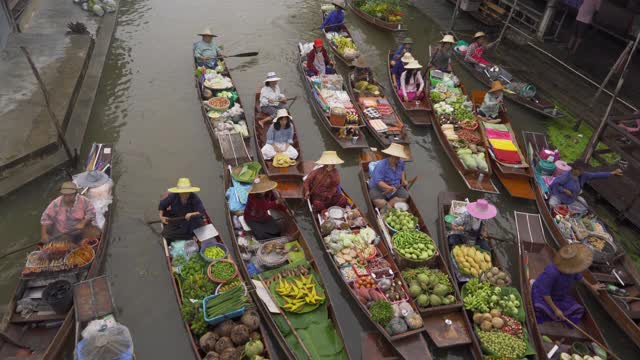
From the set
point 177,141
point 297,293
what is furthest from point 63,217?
point 177,141

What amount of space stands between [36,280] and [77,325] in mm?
1501

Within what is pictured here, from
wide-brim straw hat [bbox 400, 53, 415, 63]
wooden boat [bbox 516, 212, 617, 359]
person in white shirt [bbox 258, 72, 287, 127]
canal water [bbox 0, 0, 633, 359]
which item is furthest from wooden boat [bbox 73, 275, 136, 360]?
wide-brim straw hat [bbox 400, 53, 415, 63]

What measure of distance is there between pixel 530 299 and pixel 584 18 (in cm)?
1426

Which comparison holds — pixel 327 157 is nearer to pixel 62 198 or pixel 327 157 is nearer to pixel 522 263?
pixel 522 263

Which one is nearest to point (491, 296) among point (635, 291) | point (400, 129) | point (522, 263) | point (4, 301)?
point (522, 263)

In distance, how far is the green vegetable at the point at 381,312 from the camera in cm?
729

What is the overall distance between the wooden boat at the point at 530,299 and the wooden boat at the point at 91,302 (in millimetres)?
7658

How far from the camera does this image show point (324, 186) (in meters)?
9.47

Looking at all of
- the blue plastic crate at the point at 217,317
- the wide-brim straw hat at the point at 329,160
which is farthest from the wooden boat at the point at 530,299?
the blue plastic crate at the point at 217,317

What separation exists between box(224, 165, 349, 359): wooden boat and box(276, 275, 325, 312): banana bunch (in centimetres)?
22

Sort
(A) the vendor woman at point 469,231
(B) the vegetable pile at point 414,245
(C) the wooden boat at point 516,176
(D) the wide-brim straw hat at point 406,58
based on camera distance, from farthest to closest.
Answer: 1. (D) the wide-brim straw hat at point 406,58
2. (C) the wooden boat at point 516,176
3. (A) the vendor woman at point 469,231
4. (B) the vegetable pile at point 414,245

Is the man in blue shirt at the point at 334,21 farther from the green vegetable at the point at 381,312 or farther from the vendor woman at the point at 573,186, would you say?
the green vegetable at the point at 381,312

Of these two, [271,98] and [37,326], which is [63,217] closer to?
[37,326]

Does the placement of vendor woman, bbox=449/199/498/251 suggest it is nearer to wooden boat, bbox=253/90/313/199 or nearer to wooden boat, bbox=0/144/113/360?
wooden boat, bbox=253/90/313/199
